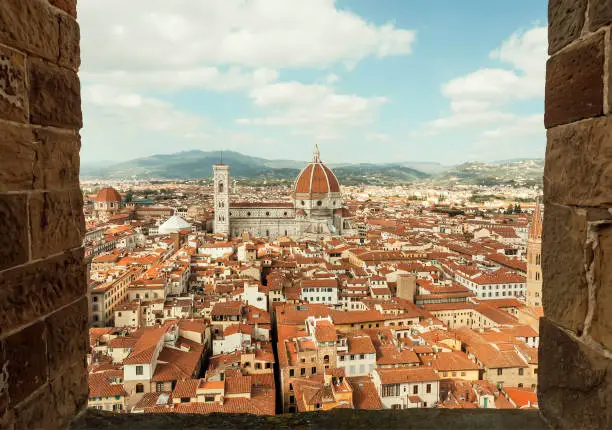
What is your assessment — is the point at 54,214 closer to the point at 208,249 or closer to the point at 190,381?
the point at 190,381

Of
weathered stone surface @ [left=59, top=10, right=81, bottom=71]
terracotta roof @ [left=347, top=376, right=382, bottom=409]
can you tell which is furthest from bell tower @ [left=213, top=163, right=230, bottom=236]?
A: weathered stone surface @ [left=59, top=10, right=81, bottom=71]

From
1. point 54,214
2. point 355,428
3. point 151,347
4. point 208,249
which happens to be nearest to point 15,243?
point 54,214

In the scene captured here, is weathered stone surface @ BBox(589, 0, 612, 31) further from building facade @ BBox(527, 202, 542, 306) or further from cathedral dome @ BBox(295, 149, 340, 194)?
cathedral dome @ BBox(295, 149, 340, 194)

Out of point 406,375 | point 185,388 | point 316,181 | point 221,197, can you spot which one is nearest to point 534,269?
point 406,375

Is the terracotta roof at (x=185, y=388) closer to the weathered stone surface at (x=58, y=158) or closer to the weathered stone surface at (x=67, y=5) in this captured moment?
the weathered stone surface at (x=58, y=158)

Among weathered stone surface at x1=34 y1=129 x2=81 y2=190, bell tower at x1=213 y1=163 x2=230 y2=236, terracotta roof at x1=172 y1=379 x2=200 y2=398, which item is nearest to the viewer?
weathered stone surface at x1=34 y1=129 x2=81 y2=190

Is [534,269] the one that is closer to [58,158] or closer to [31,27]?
[58,158]

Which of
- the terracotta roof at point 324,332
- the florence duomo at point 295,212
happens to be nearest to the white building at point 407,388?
the terracotta roof at point 324,332
